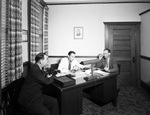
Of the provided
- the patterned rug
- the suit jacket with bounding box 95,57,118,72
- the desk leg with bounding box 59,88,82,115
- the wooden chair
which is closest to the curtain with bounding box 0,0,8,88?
the wooden chair

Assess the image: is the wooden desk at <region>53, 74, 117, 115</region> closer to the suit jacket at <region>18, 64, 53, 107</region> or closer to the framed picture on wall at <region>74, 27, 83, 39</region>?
the suit jacket at <region>18, 64, 53, 107</region>

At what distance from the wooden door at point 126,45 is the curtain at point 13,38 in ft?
11.0

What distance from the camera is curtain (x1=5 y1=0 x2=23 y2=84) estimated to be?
2.72m

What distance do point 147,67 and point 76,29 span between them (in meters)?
2.81

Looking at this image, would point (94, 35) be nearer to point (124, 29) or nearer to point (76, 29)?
point (76, 29)

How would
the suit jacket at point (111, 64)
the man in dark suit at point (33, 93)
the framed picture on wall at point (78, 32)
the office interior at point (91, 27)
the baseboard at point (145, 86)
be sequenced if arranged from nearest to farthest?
the man in dark suit at point (33, 93), the suit jacket at point (111, 64), the baseboard at point (145, 86), the office interior at point (91, 27), the framed picture on wall at point (78, 32)

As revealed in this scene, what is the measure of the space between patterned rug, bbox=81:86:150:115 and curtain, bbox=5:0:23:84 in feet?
5.88

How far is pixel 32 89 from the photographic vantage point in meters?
2.31

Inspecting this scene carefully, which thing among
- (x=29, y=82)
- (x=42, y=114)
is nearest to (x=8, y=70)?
(x=29, y=82)

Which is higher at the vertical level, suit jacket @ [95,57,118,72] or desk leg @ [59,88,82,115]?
suit jacket @ [95,57,118,72]

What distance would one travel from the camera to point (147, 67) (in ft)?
15.7

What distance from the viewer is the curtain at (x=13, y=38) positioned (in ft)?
8.92

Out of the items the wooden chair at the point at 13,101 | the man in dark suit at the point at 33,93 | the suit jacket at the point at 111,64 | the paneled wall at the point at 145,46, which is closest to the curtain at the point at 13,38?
the wooden chair at the point at 13,101

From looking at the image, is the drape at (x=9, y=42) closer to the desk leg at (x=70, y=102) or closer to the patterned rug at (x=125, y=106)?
the desk leg at (x=70, y=102)
